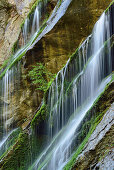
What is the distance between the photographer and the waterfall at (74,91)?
540 cm

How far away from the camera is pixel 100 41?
7238 mm

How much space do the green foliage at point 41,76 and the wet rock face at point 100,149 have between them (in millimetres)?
7318

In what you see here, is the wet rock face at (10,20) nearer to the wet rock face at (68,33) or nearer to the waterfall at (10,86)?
the waterfall at (10,86)

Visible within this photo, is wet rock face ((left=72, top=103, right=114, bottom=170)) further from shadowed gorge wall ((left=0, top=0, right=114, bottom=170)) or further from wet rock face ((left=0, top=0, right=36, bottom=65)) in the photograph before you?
wet rock face ((left=0, top=0, right=36, bottom=65))

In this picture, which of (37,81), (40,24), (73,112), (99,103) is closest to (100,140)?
(99,103)

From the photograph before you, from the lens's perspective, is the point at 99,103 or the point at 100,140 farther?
the point at 99,103

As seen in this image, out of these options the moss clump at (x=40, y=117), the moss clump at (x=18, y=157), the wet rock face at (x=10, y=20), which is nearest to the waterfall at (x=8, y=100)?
the moss clump at (x=18, y=157)

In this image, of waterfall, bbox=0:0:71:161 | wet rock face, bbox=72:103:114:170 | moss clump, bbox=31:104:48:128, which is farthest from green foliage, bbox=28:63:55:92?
wet rock face, bbox=72:103:114:170

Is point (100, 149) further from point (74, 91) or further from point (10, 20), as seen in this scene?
point (10, 20)

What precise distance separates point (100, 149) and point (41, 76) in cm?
803

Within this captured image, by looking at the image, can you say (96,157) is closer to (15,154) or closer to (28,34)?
(15,154)

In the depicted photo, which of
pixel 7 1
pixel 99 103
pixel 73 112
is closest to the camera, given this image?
pixel 99 103

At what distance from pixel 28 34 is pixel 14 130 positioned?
6273 millimetres

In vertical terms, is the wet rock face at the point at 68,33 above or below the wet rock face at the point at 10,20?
below
